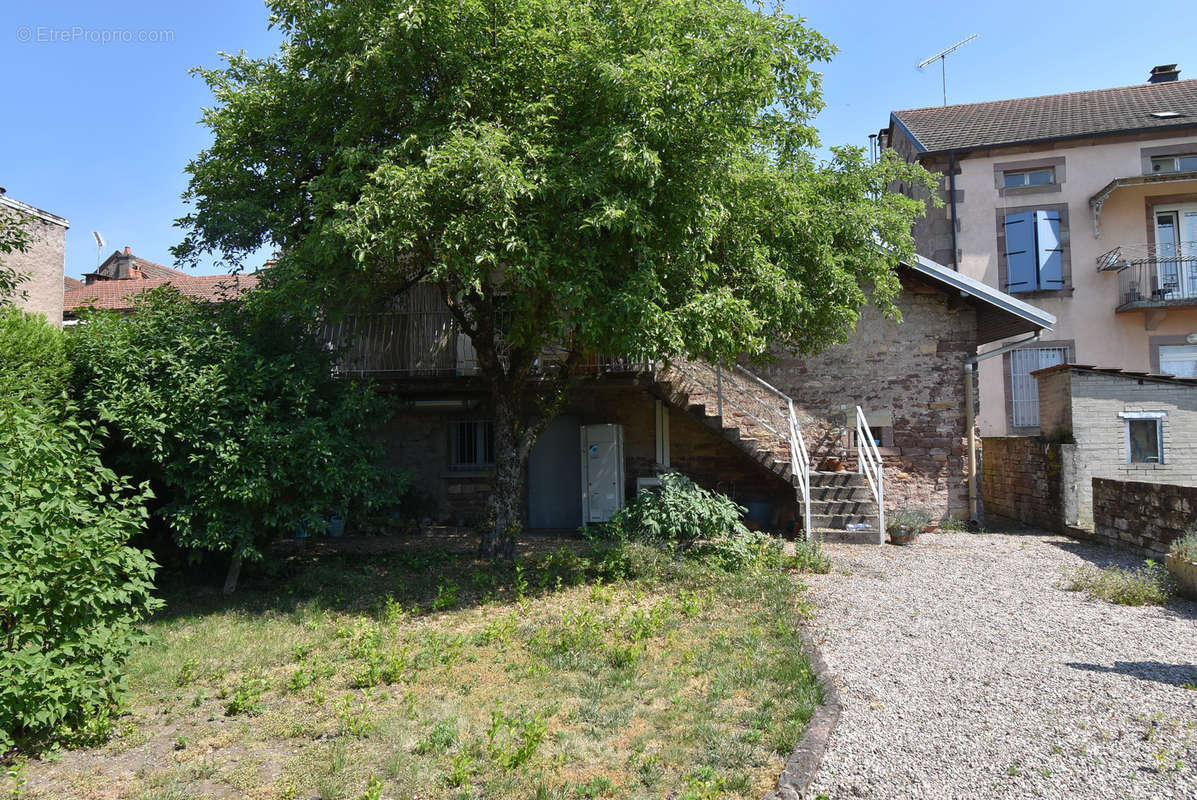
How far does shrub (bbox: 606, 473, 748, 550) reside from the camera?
8.41 metres

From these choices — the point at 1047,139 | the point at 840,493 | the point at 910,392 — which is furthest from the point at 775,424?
the point at 1047,139

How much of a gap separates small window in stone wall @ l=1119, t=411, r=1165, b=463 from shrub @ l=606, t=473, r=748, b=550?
6.78 m

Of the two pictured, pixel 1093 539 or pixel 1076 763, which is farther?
pixel 1093 539

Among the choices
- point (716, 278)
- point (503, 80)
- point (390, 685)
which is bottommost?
point (390, 685)

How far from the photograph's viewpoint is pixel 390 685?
16.8 ft

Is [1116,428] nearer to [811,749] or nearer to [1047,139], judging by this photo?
[1047,139]

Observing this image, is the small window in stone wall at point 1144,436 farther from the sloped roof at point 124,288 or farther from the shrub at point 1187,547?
the sloped roof at point 124,288

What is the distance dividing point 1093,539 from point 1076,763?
803 centimetres

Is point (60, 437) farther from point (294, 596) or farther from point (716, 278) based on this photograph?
point (716, 278)

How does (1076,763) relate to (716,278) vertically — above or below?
below

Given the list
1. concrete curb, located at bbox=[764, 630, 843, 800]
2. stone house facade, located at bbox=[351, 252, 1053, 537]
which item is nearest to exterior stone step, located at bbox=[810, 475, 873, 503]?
stone house facade, located at bbox=[351, 252, 1053, 537]

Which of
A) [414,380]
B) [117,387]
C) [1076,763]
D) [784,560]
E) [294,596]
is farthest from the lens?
[414,380]

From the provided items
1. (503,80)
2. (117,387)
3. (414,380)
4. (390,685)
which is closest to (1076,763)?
(390,685)

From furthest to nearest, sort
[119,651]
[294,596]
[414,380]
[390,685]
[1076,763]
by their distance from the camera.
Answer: [414,380] < [294,596] < [390,685] < [119,651] < [1076,763]
